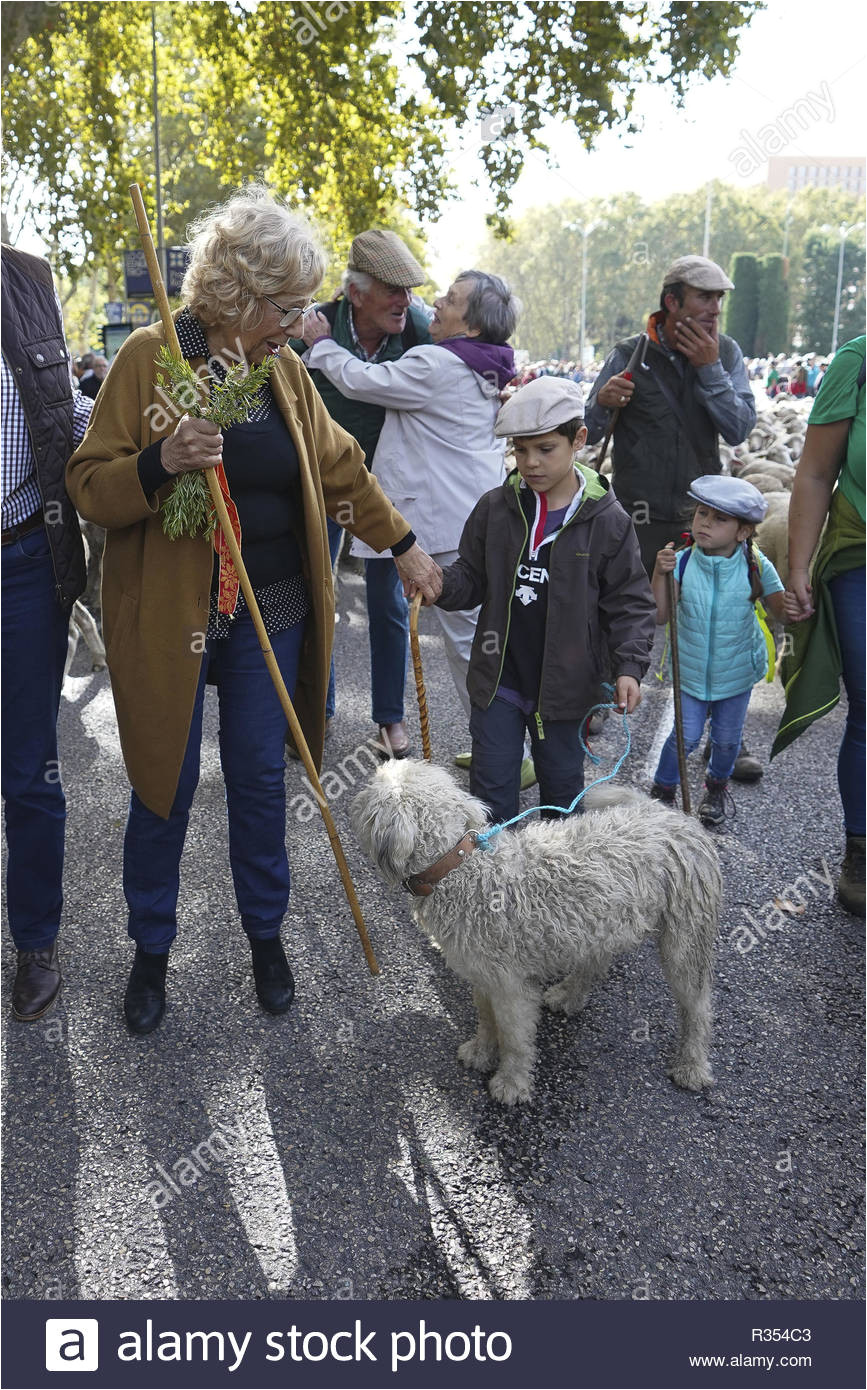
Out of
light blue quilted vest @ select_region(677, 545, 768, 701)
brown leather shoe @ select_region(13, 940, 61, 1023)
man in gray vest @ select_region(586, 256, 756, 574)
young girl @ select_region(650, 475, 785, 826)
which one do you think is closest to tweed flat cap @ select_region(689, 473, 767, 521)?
young girl @ select_region(650, 475, 785, 826)

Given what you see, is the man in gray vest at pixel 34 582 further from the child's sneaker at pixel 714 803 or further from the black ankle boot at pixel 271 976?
the child's sneaker at pixel 714 803

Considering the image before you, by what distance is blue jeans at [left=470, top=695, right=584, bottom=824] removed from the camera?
3402 millimetres

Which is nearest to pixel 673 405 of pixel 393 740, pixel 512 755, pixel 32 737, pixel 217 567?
pixel 393 740

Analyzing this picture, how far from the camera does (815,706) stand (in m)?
3.86

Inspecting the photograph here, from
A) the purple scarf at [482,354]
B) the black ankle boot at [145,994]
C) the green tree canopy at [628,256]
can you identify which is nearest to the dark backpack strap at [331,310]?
the purple scarf at [482,354]

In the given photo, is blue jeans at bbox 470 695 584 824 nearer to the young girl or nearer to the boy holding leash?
the boy holding leash

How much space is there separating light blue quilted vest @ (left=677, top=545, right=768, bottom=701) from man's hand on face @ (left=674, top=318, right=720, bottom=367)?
2.96 feet

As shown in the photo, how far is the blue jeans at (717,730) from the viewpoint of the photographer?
456cm

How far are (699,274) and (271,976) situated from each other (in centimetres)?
345

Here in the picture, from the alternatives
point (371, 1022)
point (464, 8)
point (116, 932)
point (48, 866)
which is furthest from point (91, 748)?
point (464, 8)

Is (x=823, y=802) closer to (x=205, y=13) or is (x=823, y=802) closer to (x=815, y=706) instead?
(x=815, y=706)

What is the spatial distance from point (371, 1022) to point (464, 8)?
33.2 feet

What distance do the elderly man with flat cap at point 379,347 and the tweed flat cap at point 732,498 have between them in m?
1.45

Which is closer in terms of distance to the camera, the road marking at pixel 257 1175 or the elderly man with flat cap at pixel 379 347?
the road marking at pixel 257 1175
